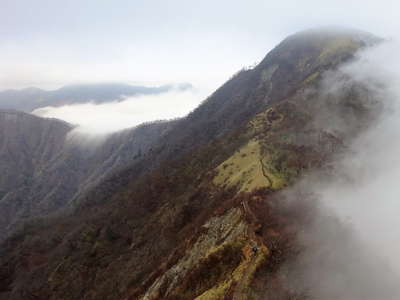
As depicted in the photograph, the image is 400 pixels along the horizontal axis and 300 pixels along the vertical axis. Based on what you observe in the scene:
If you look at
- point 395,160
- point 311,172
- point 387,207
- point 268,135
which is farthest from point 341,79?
point 387,207

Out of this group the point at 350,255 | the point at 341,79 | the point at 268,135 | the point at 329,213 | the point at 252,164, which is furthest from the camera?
the point at 341,79

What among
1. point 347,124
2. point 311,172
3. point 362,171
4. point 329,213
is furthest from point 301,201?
point 347,124

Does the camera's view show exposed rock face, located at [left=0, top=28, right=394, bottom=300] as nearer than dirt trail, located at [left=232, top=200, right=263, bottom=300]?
No

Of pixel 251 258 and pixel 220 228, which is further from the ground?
pixel 251 258

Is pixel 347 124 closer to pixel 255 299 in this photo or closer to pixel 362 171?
pixel 362 171

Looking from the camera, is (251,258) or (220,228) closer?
(251,258)

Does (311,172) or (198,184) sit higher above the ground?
(311,172)

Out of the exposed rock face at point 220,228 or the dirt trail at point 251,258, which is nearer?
the dirt trail at point 251,258

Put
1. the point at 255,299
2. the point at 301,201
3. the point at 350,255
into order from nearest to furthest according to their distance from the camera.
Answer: the point at 255,299, the point at 350,255, the point at 301,201

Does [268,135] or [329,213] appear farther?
[268,135]
